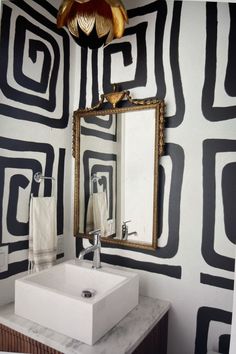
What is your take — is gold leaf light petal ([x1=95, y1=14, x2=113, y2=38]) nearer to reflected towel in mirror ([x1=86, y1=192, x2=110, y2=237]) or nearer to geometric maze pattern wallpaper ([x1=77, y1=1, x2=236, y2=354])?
geometric maze pattern wallpaper ([x1=77, y1=1, x2=236, y2=354])

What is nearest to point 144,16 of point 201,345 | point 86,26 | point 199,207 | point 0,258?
point 86,26

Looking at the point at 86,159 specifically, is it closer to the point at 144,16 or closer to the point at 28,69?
the point at 28,69

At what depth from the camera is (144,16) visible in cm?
154

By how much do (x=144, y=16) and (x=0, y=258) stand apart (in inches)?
62.6

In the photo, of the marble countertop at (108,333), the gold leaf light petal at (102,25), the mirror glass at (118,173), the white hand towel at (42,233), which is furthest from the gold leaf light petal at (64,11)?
the marble countertop at (108,333)

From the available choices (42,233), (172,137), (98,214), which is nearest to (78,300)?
(42,233)

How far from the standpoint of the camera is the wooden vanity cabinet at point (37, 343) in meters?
1.13

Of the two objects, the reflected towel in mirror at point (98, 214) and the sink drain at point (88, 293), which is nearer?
the sink drain at point (88, 293)

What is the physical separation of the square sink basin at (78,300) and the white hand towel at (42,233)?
0.10 metres

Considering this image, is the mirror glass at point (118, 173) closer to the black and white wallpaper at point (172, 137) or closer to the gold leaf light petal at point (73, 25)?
the black and white wallpaper at point (172, 137)

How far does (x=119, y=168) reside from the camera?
1600mm

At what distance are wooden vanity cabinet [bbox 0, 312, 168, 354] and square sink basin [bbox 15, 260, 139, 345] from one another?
78mm

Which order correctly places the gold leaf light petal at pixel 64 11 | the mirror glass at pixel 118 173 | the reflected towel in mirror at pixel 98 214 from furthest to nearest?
the reflected towel in mirror at pixel 98 214, the mirror glass at pixel 118 173, the gold leaf light petal at pixel 64 11

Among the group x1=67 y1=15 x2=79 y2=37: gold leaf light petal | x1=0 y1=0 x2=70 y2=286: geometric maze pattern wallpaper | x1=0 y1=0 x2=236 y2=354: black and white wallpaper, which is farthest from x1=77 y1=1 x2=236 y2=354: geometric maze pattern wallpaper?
x1=0 y1=0 x2=70 y2=286: geometric maze pattern wallpaper
